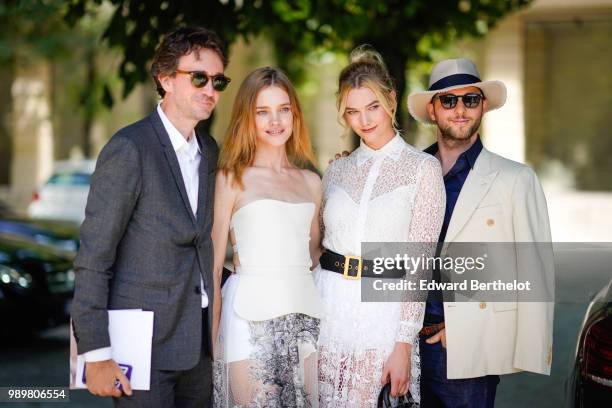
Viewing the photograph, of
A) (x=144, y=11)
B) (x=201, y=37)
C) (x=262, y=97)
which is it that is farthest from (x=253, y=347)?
(x=144, y=11)

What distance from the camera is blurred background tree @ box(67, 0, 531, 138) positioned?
635cm

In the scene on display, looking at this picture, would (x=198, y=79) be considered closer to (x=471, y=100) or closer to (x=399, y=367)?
(x=471, y=100)

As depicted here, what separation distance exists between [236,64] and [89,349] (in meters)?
16.5

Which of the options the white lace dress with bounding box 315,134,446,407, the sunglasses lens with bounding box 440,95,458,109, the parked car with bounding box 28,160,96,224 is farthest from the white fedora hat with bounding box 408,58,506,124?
the parked car with bounding box 28,160,96,224

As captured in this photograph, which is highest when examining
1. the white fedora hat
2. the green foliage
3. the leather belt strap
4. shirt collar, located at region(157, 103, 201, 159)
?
the green foliage

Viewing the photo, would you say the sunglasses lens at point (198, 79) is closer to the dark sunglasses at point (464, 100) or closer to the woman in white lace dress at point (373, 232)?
the woman in white lace dress at point (373, 232)

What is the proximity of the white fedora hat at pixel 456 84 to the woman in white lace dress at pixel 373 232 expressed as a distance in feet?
1.22

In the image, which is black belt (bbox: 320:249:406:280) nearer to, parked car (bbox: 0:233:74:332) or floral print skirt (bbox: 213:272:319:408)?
floral print skirt (bbox: 213:272:319:408)

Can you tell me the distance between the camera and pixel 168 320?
11.5ft

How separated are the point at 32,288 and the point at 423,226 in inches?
222

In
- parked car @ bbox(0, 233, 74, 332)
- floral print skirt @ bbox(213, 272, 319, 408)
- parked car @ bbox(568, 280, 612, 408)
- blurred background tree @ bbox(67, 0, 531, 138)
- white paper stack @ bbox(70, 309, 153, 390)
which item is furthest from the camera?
parked car @ bbox(0, 233, 74, 332)

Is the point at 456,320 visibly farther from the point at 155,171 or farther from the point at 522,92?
the point at 522,92

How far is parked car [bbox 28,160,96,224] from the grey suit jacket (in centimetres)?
1326

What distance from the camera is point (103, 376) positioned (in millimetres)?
3350
